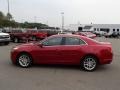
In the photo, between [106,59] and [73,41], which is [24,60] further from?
[106,59]

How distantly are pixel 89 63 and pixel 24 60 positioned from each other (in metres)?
2.82

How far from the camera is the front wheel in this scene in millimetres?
9758

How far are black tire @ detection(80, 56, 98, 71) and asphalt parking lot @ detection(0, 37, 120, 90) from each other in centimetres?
22

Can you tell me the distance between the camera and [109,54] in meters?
9.90

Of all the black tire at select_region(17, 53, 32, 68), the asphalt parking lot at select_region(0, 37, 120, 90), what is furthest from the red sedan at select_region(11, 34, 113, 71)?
the asphalt parking lot at select_region(0, 37, 120, 90)

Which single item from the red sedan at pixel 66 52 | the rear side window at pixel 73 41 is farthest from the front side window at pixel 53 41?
the rear side window at pixel 73 41

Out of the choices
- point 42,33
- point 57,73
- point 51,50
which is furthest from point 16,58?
point 42,33

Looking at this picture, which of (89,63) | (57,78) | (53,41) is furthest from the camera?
(53,41)

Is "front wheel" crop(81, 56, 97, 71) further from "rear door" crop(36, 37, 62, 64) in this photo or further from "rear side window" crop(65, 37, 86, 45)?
"rear door" crop(36, 37, 62, 64)

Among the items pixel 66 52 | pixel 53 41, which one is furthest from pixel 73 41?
pixel 53 41

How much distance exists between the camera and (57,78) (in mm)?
8258

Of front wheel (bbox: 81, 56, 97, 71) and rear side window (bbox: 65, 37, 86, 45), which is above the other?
rear side window (bbox: 65, 37, 86, 45)

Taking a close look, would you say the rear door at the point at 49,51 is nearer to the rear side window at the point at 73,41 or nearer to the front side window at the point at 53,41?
the front side window at the point at 53,41

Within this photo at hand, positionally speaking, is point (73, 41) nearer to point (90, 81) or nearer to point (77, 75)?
point (77, 75)
